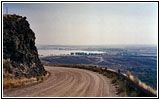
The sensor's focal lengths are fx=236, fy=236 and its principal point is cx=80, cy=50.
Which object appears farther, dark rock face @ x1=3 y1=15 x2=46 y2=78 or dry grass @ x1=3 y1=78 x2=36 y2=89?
dark rock face @ x1=3 y1=15 x2=46 y2=78

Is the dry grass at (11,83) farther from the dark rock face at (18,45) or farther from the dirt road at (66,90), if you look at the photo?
the dark rock face at (18,45)

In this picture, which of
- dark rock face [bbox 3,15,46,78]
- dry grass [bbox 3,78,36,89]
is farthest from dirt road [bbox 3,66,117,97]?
dark rock face [bbox 3,15,46,78]

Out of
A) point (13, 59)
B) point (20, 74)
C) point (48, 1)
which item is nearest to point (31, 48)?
point (13, 59)

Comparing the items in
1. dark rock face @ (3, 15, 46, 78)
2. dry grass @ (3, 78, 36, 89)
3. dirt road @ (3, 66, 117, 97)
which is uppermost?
dark rock face @ (3, 15, 46, 78)

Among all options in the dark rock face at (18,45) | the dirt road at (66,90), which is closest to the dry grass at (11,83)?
the dirt road at (66,90)

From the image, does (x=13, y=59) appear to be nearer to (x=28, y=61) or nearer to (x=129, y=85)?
(x=28, y=61)

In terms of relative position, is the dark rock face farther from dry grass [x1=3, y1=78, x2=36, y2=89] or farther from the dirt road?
the dirt road

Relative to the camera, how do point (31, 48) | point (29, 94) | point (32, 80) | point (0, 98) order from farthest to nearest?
point (31, 48) < point (32, 80) < point (29, 94) < point (0, 98)

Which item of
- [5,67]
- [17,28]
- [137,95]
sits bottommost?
[137,95]
